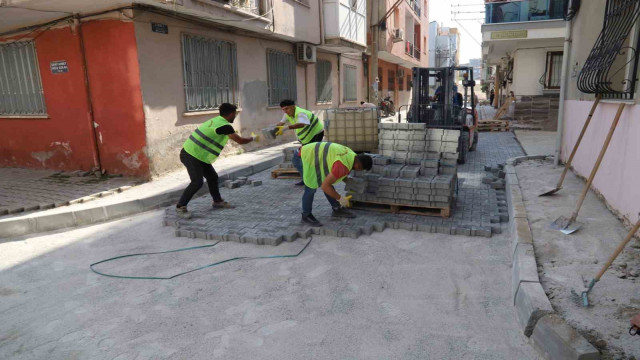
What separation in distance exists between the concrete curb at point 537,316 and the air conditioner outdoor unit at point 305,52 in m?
10.6

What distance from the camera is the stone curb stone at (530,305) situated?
309 cm

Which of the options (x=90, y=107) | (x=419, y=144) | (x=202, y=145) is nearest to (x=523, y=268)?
(x=419, y=144)

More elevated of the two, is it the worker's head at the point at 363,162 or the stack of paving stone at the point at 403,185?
the worker's head at the point at 363,162

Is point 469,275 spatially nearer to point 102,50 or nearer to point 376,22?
point 102,50

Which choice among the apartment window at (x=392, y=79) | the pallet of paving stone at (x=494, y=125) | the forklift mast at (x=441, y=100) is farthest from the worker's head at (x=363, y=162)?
the apartment window at (x=392, y=79)

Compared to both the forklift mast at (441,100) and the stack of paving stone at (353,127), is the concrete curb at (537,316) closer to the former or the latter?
the stack of paving stone at (353,127)

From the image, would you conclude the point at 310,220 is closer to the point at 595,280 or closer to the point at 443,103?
the point at 595,280

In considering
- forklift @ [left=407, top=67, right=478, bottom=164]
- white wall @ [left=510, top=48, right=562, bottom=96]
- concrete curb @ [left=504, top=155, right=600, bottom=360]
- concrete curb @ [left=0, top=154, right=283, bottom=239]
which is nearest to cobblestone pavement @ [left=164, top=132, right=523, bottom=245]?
concrete curb @ [left=0, top=154, right=283, bottom=239]

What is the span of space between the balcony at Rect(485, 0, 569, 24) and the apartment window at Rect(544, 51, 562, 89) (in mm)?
1983

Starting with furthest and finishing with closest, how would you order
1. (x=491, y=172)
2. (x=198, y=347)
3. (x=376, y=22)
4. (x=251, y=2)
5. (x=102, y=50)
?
(x=376, y=22)
(x=251, y=2)
(x=491, y=172)
(x=102, y=50)
(x=198, y=347)

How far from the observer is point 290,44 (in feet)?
45.0

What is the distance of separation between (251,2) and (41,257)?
7865 millimetres

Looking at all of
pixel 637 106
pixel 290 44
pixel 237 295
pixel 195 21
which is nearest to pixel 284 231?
pixel 237 295

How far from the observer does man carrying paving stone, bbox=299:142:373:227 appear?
5.15m
